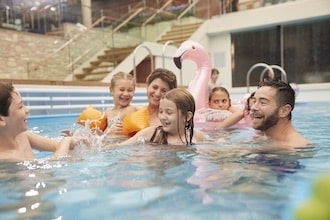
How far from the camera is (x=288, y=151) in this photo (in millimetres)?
2424

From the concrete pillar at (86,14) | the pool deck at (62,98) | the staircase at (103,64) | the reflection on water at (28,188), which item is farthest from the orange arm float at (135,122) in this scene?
the concrete pillar at (86,14)

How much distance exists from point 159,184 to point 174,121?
45.6 inches

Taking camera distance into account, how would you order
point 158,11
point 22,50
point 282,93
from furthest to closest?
1. point 158,11
2. point 22,50
3. point 282,93

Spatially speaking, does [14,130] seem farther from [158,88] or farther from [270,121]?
[270,121]

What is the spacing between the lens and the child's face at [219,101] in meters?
4.74

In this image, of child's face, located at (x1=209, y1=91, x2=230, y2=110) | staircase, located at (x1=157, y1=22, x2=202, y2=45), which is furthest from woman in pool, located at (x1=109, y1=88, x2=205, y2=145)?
staircase, located at (x1=157, y1=22, x2=202, y2=45)

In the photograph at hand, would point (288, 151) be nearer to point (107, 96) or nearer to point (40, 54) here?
point (107, 96)

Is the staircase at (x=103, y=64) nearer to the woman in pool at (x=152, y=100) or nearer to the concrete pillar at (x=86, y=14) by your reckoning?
the concrete pillar at (x=86, y=14)

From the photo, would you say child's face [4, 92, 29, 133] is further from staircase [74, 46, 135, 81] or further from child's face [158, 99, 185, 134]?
staircase [74, 46, 135, 81]

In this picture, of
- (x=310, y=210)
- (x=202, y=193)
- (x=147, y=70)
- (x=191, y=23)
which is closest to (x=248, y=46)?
(x=191, y=23)

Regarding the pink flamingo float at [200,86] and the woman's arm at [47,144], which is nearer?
the woman's arm at [47,144]

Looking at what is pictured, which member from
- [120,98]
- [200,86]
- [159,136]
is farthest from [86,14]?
[159,136]

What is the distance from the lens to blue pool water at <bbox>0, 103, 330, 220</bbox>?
4.17 feet

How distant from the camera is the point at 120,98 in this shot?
12.5 feet
